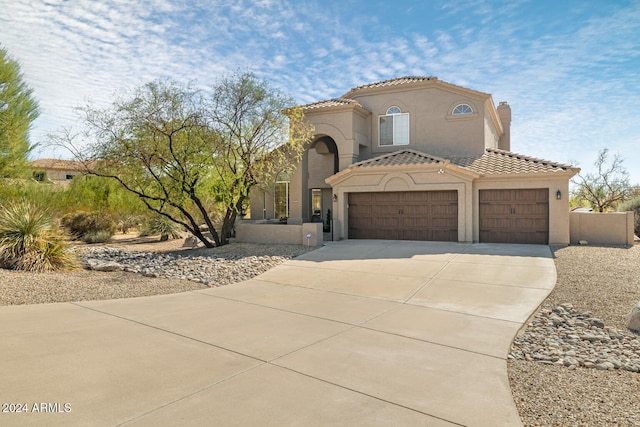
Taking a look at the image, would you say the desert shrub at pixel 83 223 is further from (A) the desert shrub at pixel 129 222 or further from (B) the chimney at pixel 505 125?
(B) the chimney at pixel 505 125

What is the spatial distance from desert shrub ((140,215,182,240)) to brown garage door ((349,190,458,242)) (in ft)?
36.2

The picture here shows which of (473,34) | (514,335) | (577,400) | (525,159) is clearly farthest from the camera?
(525,159)

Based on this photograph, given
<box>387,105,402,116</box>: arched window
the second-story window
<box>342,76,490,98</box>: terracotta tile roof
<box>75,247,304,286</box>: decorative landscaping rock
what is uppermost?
<box>342,76,490,98</box>: terracotta tile roof

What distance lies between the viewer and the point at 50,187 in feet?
84.3

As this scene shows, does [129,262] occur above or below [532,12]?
below

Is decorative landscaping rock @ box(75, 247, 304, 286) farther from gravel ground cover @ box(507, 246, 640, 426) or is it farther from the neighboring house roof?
gravel ground cover @ box(507, 246, 640, 426)

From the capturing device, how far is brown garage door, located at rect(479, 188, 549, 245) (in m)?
17.4

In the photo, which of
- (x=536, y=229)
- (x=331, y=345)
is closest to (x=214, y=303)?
(x=331, y=345)

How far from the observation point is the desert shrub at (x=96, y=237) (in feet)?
75.6

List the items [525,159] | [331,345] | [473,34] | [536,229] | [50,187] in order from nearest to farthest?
[331,345]
[473,34]
[536,229]
[525,159]
[50,187]

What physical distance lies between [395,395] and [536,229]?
605 inches

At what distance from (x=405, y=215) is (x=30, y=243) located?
46.7 ft

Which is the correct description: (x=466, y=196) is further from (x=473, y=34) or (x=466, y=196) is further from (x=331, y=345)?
(x=331, y=345)

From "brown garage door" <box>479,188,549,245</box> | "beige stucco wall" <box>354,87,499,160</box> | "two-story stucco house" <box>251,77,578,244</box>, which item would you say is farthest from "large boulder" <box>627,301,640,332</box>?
"beige stucco wall" <box>354,87,499,160</box>
